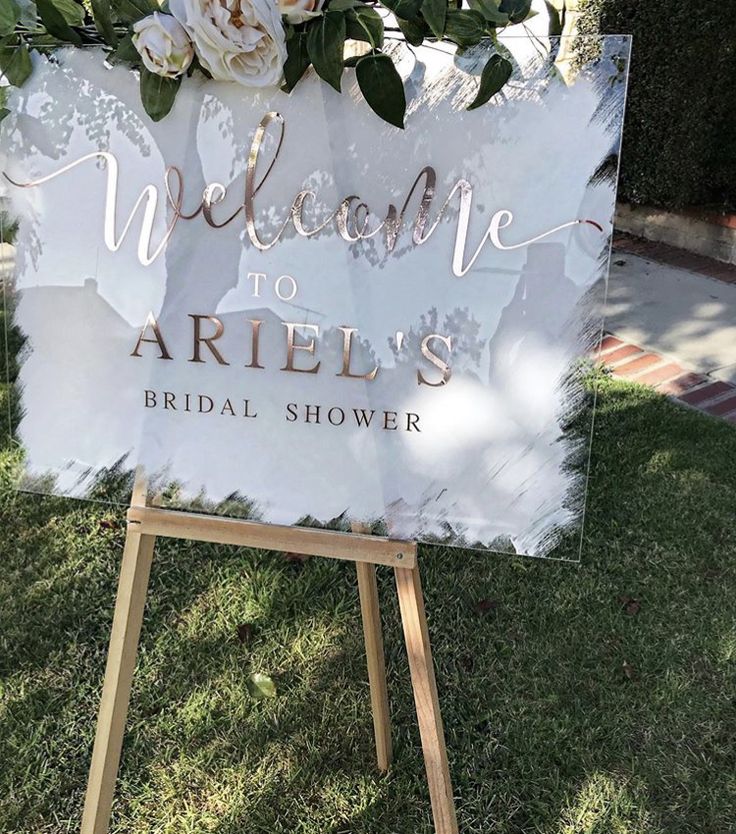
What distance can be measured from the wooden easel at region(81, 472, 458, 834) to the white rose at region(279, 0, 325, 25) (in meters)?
0.69

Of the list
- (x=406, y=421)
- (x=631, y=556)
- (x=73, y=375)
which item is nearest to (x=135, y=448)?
(x=73, y=375)

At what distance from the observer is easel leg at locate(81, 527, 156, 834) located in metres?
1.32

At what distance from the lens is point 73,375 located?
125cm

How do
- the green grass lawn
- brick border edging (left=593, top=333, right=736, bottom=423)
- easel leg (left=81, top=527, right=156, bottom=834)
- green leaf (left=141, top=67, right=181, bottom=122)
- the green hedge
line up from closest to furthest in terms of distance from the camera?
green leaf (left=141, top=67, right=181, bottom=122), easel leg (left=81, top=527, right=156, bottom=834), the green grass lawn, brick border edging (left=593, top=333, right=736, bottom=423), the green hedge

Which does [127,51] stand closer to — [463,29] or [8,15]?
[8,15]

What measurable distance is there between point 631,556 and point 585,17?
3.84 meters

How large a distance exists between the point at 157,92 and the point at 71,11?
0.60 feet

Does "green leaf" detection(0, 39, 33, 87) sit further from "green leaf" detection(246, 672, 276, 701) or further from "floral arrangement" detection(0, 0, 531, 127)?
"green leaf" detection(246, 672, 276, 701)

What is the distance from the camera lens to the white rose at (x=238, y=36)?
3.17ft

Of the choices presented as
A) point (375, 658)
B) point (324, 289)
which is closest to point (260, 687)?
point (375, 658)

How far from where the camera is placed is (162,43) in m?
1.01

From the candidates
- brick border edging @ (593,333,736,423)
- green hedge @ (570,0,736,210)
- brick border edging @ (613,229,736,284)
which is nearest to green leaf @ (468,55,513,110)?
brick border edging @ (593,333,736,423)

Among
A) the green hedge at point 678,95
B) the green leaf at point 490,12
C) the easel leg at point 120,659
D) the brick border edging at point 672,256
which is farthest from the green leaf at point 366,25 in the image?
the green hedge at point 678,95

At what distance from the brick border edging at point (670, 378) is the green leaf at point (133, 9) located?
282 centimetres
